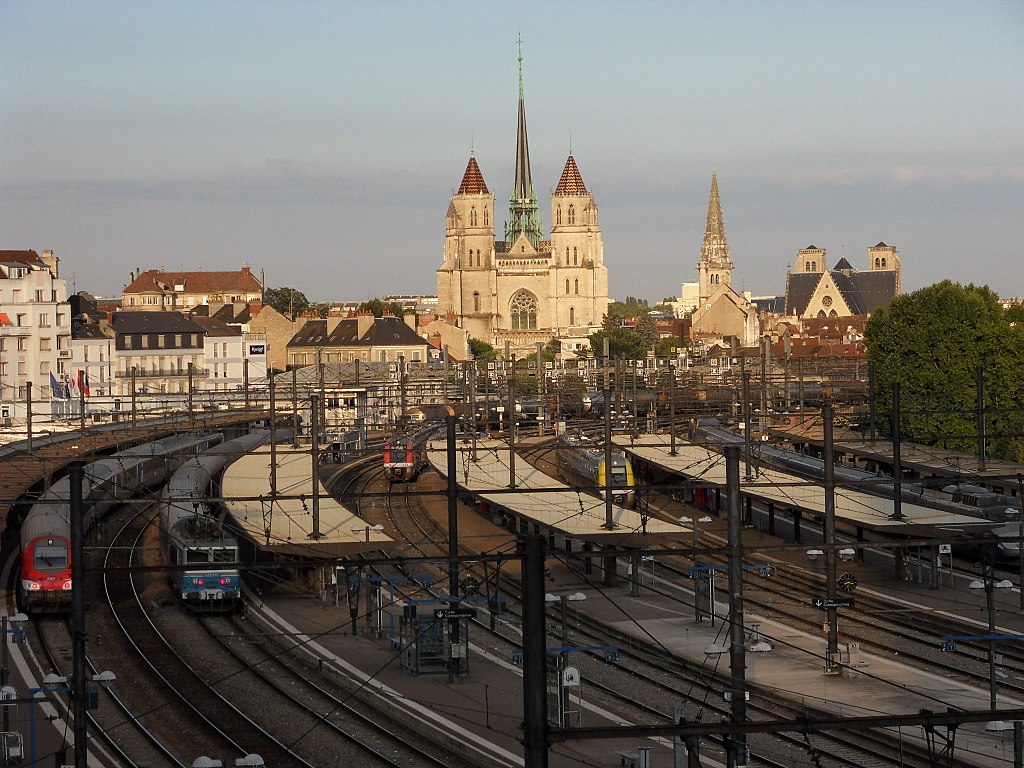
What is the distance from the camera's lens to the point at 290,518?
29906 mm

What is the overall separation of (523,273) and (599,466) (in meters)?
138

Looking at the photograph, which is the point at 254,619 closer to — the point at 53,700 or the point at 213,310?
the point at 53,700

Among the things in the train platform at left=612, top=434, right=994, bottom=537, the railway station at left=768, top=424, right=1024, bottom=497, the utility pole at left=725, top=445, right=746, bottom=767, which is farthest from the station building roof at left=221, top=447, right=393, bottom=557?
the railway station at left=768, top=424, right=1024, bottom=497

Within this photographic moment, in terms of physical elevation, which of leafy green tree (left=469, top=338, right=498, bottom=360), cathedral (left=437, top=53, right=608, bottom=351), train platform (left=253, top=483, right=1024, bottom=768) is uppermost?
cathedral (left=437, top=53, right=608, bottom=351)

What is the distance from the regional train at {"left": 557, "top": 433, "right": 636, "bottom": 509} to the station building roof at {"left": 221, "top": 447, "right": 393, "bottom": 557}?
547 cm

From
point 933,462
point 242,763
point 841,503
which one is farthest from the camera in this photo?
point 933,462

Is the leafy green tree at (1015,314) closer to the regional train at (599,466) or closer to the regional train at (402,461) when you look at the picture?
the regional train at (599,466)

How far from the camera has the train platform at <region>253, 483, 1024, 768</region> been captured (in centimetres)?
1758

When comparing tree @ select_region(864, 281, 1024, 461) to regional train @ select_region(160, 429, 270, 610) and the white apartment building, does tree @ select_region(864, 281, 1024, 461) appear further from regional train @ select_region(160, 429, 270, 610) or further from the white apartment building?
the white apartment building

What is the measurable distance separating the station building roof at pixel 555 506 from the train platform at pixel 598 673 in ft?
3.85

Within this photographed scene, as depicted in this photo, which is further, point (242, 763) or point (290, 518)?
point (290, 518)

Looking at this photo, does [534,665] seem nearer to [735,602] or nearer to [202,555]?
[735,602]

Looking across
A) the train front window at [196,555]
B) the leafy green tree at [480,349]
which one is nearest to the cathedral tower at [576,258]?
the leafy green tree at [480,349]

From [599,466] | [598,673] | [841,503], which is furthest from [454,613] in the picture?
[599,466]
